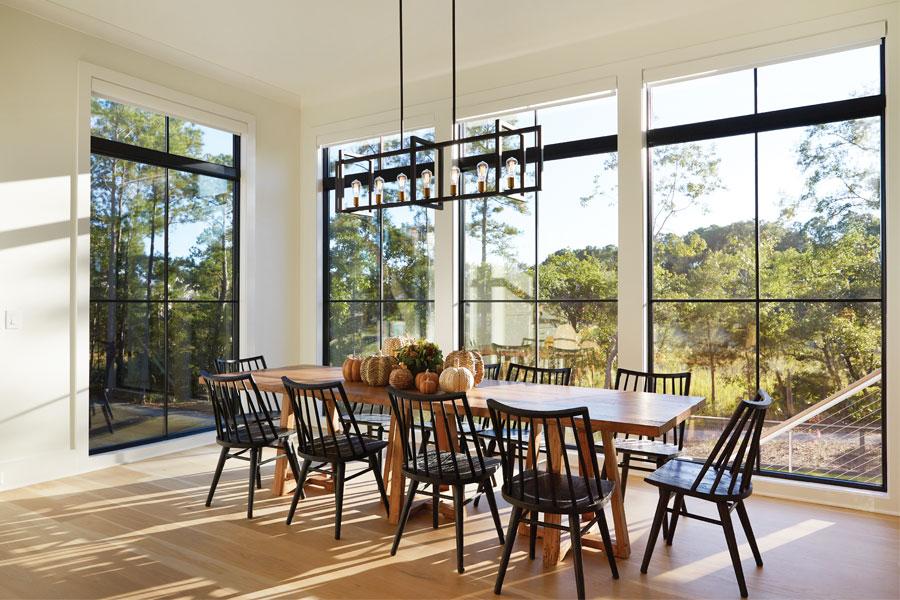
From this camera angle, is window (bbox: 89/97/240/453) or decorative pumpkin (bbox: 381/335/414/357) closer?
decorative pumpkin (bbox: 381/335/414/357)

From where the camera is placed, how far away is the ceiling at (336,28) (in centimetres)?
430

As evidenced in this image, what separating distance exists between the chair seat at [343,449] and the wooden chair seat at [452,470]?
0.36 metres

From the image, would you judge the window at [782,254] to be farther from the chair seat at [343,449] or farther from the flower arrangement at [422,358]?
the chair seat at [343,449]

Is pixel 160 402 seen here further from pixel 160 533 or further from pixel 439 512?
pixel 439 512

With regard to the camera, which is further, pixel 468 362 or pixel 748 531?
pixel 468 362

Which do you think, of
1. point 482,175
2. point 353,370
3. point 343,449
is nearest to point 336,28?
point 482,175

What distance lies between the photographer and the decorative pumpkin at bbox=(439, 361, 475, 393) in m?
3.40

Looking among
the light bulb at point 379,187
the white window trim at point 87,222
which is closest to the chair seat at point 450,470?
the light bulb at point 379,187

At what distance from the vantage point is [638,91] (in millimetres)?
Answer: 4594

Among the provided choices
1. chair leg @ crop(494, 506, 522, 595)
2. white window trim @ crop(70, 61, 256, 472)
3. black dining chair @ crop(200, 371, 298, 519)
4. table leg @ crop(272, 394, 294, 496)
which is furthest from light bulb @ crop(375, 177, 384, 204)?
white window trim @ crop(70, 61, 256, 472)

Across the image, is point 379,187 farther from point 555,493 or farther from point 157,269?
point 157,269

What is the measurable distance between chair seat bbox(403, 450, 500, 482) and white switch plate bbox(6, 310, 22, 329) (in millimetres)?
3068

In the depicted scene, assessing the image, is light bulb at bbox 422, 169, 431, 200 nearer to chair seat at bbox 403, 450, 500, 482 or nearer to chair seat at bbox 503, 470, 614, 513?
chair seat at bbox 403, 450, 500, 482

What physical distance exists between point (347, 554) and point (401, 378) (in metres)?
0.99
